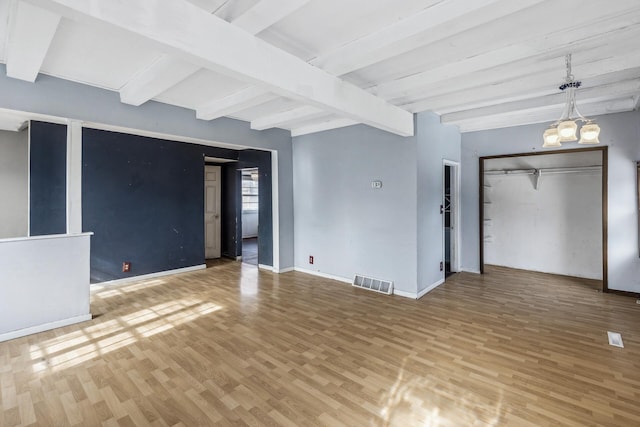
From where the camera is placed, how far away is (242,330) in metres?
3.14

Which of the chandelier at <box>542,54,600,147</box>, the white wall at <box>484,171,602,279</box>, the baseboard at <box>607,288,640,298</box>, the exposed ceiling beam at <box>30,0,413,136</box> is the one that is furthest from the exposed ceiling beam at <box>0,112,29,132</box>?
the baseboard at <box>607,288,640,298</box>

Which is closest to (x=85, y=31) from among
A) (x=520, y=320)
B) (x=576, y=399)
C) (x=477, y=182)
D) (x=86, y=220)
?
(x=86, y=220)

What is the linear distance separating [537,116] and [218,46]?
15.7 ft

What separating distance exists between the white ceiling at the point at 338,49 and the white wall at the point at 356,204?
31.2 inches

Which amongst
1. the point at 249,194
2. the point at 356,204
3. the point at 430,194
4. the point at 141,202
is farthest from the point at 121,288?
the point at 249,194

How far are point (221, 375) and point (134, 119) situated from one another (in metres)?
3.20

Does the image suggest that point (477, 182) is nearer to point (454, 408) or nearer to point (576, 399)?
point (576, 399)

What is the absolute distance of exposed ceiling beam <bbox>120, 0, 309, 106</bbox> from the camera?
187 centimetres

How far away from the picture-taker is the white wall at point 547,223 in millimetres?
5039

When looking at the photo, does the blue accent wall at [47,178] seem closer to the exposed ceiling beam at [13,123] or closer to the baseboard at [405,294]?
the exposed ceiling beam at [13,123]

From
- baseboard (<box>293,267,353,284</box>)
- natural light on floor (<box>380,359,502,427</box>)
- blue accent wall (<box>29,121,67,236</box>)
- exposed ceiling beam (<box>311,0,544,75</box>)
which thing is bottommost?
natural light on floor (<box>380,359,502,427</box>)

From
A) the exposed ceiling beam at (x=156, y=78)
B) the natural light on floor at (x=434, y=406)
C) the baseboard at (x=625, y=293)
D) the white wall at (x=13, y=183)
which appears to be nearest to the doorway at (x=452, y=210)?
the baseboard at (x=625, y=293)

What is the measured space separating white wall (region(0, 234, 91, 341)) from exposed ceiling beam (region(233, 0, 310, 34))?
2.95 metres

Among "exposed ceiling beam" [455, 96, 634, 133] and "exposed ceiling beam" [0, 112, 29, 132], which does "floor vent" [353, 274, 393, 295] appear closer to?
"exposed ceiling beam" [455, 96, 634, 133]
